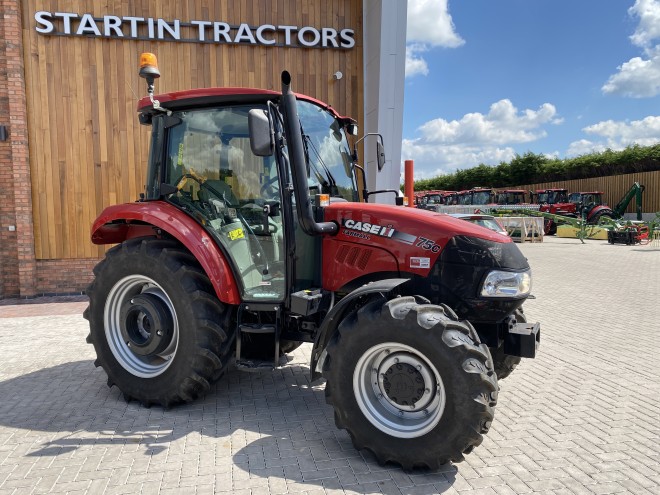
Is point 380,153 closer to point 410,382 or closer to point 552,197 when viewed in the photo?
point 410,382

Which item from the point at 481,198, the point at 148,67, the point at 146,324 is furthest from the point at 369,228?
the point at 481,198

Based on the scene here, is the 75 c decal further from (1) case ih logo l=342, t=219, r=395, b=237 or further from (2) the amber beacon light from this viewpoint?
(2) the amber beacon light

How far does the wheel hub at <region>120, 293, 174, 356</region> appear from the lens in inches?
157

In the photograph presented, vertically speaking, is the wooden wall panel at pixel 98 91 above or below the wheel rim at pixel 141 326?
above

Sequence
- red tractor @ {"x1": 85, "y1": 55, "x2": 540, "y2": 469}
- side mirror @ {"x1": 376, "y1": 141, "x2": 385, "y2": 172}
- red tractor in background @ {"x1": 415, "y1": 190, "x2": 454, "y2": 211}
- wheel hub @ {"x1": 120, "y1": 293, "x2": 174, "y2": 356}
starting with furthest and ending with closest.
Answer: red tractor in background @ {"x1": 415, "y1": 190, "x2": 454, "y2": 211} < side mirror @ {"x1": 376, "y1": 141, "x2": 385, "y2": 172} < wheel hub @ {"x1": 120, "y1": 293, "x2": 174, "y2": 356} < red tractor @ {"x1": 85, "y1": 55, "x2": 540, "y2": 469}

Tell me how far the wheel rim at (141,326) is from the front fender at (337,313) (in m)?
1.20

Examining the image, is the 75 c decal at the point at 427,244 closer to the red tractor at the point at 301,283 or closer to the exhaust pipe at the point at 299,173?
the red tractor at the point at 301,283

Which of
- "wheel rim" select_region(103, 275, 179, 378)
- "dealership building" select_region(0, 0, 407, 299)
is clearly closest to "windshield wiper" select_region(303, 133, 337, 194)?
"wheel rim" select_region(103, 275, 179, 378)

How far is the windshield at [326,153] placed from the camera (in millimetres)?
3865

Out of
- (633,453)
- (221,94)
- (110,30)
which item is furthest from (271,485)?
(110,30)

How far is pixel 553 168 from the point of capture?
40750mm

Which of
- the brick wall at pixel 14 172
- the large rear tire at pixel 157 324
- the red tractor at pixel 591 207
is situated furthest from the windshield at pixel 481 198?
the large rear tire at pixel 157 324

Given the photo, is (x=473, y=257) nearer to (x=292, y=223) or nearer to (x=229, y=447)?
(x=292, y=223)

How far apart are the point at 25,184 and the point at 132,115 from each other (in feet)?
7.04
